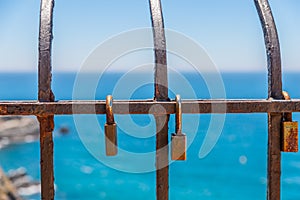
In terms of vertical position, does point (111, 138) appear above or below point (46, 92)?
below

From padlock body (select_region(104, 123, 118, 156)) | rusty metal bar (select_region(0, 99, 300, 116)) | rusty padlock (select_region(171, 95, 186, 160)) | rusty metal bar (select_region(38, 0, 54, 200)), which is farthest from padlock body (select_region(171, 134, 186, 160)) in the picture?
rusty metal bar (select_region(38, 0, 54, 200))

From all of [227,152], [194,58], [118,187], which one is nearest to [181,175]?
[118,187]

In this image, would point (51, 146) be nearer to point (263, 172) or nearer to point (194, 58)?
point (194, 58)

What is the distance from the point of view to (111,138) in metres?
1.69

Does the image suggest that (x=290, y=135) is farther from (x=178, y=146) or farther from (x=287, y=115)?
(x=178, y=146)

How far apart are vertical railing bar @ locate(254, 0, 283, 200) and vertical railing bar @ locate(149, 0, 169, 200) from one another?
0.42m

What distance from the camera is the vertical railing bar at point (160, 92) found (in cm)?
171

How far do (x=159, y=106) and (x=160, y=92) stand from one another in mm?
65

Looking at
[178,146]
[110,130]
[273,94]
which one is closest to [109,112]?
[110,130]

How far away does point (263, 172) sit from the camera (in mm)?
35344

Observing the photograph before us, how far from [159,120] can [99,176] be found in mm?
33936

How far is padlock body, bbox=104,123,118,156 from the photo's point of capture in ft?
5.49

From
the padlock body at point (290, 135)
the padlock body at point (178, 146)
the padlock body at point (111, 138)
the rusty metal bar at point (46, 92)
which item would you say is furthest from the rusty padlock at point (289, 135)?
the rusty metal bar at point (46, 92)

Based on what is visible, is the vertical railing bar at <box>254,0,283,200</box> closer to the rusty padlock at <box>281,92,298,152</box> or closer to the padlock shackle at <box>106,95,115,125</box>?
the rusty padlock at <box>281,92,298,152</box>
